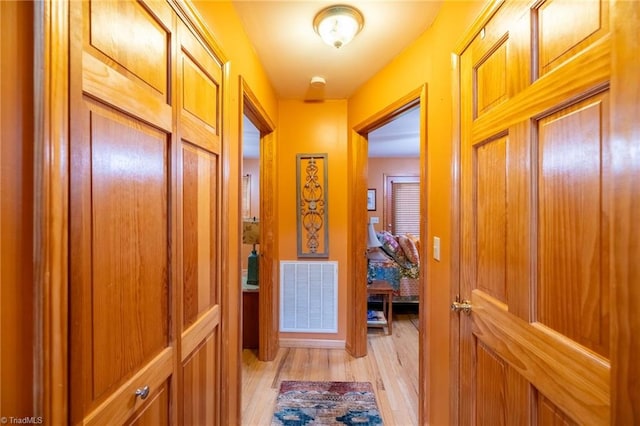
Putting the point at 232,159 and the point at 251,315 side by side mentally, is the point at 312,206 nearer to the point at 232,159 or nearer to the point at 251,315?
the point at 251,315

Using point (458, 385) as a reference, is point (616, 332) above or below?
above

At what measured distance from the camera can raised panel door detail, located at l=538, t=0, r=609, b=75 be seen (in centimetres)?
63

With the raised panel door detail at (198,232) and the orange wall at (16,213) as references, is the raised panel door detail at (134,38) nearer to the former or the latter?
the orange wall at (16,213)

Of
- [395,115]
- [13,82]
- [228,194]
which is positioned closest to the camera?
[13,82]

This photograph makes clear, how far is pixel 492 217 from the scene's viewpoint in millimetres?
1015

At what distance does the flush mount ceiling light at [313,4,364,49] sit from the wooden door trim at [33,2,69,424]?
131 centimetres

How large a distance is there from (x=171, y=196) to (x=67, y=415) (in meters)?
0.59

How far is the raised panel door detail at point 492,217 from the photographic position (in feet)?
3.12

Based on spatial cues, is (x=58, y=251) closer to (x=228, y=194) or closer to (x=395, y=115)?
(x=228, y=194)

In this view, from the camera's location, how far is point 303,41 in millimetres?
1804

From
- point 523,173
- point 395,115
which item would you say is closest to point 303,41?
point 395,115

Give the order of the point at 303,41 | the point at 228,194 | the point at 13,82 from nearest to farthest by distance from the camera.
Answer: the point at 13,82 < the point at 228,194 < the point at 303,41

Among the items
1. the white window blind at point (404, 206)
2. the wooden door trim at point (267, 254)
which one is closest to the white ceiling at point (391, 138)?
the wooden door trim at point (267, 254)

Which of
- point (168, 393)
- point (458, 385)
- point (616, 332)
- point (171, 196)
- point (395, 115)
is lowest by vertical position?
point (458, 385)
